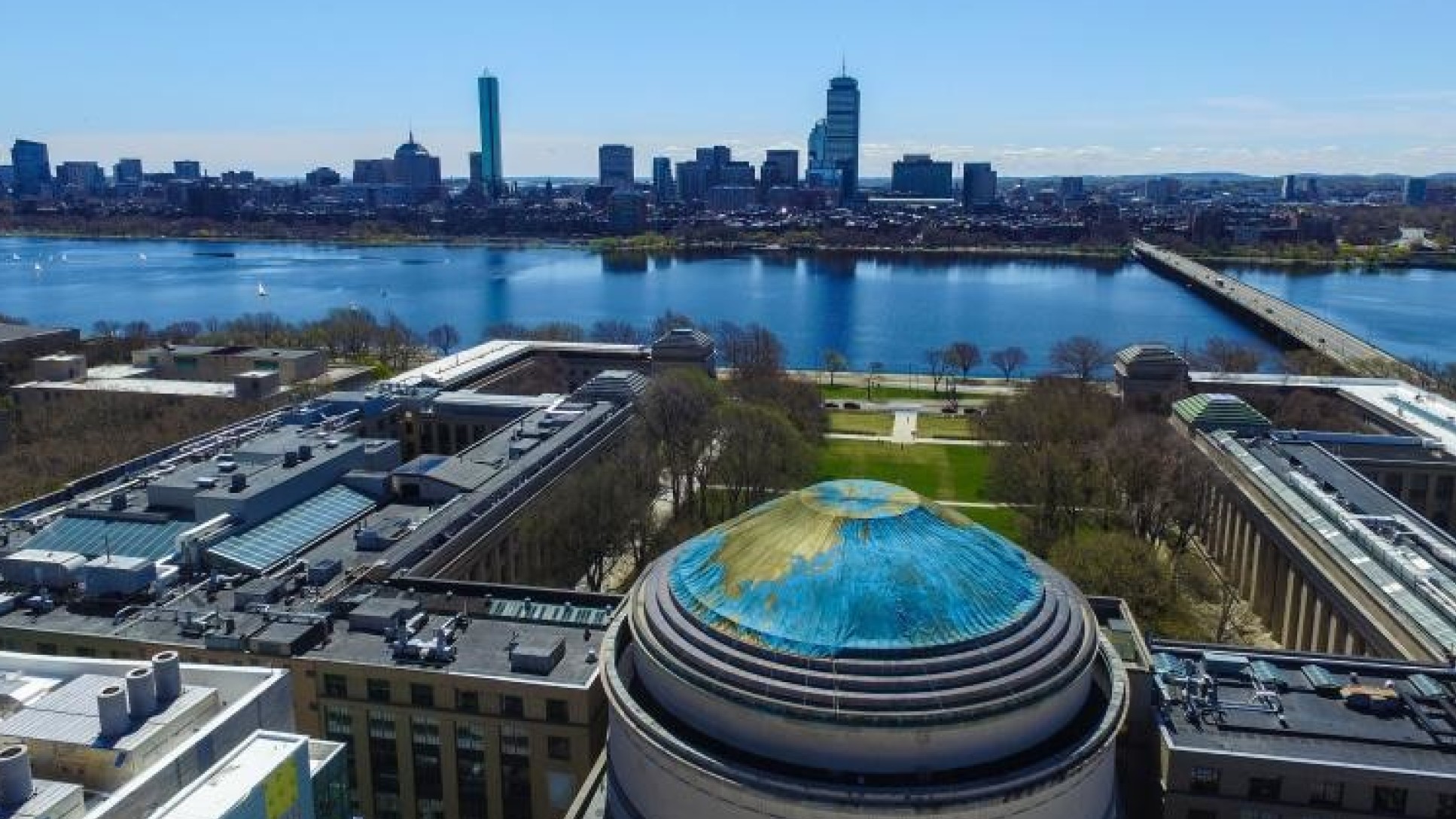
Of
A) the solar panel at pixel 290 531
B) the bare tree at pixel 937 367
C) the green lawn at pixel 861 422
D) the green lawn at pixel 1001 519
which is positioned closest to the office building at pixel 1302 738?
the green lawn at pixel 1001 519

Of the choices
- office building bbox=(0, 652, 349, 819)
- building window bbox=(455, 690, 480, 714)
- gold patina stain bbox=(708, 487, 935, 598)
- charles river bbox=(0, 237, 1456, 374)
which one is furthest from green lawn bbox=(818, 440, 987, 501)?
office building bbox=(0, 652, 349, 819)

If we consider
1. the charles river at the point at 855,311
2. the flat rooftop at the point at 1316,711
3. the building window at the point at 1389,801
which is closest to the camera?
the building window at the point at 1389,801

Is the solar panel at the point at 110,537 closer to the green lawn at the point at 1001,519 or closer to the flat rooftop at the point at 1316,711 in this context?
the flat rooftop at the point at 1316,711

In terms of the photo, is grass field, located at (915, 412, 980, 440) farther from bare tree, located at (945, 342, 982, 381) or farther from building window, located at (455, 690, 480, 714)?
building window, located at (455, 690, 480, 714)

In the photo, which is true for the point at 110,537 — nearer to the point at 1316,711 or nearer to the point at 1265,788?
the point at 1265,788

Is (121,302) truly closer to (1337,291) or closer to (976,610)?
(976,610)

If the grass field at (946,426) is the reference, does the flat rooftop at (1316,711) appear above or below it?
above
